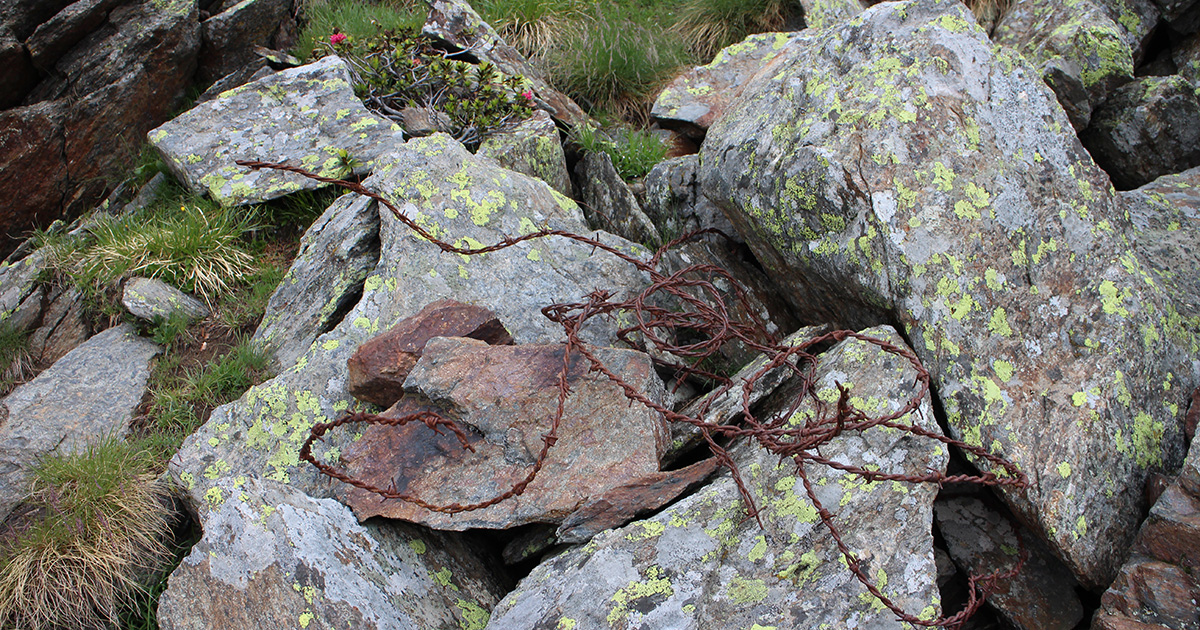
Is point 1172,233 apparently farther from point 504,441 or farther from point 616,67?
point 616,67

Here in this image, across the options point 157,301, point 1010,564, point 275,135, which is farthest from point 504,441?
point 275,135

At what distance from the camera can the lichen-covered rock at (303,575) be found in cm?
341

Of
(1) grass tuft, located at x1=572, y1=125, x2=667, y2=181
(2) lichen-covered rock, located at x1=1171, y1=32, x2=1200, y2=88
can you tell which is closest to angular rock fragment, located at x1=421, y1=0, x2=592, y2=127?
(1) grass tuft, located at x1=572, y1=125, x2=667, y2=181

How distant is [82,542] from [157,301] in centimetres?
216

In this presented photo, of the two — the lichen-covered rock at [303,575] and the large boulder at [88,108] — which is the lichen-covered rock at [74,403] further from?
the large boulder at [88,108]

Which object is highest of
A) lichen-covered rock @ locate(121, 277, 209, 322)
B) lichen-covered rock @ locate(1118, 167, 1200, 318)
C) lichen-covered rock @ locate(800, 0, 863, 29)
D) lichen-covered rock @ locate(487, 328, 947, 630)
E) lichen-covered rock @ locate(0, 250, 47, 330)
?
lichen-covered rock @ locate(800, 0, 863, 29)

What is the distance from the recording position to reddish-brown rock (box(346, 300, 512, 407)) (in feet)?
14.3

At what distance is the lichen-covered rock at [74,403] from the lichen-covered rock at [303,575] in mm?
1874

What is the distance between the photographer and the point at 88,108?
7180mm

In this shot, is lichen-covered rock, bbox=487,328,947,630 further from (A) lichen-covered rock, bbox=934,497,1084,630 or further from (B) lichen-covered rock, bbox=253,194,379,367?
(B) lichen-covered rock, bbox=253,194,379,367

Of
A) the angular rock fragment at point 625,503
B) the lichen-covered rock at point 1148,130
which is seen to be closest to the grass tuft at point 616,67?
the lichen-covered rock at point 1148,130

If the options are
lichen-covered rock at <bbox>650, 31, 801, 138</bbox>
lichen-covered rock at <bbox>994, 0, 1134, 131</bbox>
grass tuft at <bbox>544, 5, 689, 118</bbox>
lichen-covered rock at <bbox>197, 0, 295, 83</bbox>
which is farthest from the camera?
grass tuft at <bbox>544, 5, 689, 118</bbox>

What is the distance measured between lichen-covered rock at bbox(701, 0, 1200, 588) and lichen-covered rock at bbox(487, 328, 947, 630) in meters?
0.55

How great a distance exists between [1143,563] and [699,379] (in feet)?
8.56
